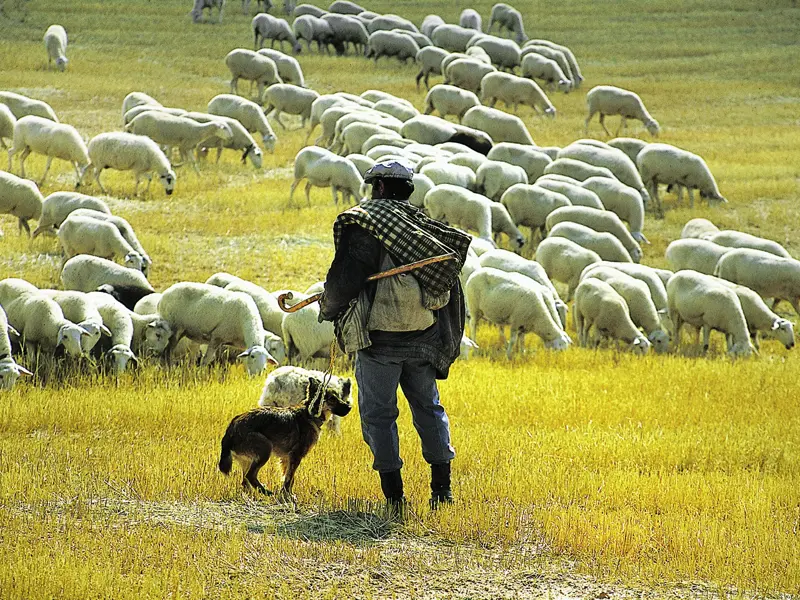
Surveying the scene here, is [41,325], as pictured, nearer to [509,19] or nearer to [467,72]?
[467,72]

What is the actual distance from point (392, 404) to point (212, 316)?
223 inches

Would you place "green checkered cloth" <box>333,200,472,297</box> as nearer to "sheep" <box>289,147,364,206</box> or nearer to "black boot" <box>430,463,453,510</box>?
"black boot" <box>430,463,453,510</box>

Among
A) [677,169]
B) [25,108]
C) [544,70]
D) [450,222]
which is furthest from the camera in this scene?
[544,70]

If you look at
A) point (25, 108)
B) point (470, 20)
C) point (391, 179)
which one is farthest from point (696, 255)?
point (470, 20)

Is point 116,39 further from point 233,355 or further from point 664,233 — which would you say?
point 233,355

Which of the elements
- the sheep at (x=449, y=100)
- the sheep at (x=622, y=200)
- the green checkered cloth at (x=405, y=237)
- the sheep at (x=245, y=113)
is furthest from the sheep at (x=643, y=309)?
the sheep at (x=449, y=100)

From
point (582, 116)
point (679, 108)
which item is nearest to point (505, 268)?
point (582, 116)

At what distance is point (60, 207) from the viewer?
50.2ft

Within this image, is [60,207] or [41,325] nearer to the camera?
[41,325]

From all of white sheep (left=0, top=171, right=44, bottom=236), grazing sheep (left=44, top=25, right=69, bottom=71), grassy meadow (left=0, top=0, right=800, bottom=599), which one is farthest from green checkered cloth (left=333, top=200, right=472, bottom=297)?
grazing sheep (left=44, top=25, right=69, bottom=71)

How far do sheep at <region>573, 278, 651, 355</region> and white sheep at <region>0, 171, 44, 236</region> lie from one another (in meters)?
8.38

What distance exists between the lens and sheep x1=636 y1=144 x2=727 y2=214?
2227 centimetres

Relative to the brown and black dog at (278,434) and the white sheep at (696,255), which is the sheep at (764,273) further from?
the brown and black dog at (278,434)

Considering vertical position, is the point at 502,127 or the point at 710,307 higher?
the point at 502,127
